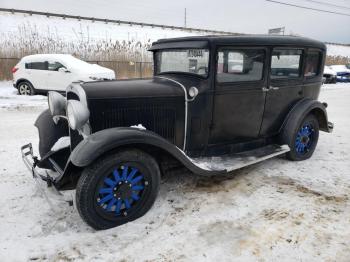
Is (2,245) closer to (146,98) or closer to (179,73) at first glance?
(146,98)

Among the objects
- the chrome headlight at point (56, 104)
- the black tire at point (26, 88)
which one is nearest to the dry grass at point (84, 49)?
the black tire at point (26, 88)

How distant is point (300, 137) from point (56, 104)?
11.3 feet

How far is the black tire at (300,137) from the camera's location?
13.6 ft

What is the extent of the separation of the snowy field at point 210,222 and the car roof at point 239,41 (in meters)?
1.70

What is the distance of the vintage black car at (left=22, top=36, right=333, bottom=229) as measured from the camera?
2709 mm

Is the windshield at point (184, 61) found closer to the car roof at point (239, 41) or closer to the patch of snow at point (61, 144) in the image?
the car roof at point (239, 41)

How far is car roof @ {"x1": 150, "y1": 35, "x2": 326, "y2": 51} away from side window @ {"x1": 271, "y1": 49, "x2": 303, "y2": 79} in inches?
4.4

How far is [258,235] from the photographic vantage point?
8.71ft

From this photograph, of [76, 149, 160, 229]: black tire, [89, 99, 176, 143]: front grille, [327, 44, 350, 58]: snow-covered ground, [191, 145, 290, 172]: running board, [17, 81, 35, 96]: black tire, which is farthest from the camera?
[327, 44, 350, 58]: snow-covered ground

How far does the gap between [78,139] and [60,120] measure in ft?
2.00

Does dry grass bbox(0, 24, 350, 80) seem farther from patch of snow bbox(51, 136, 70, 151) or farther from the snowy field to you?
the snowy field

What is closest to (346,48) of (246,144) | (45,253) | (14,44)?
(14,44)

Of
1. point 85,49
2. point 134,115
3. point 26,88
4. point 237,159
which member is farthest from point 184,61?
point 85,49

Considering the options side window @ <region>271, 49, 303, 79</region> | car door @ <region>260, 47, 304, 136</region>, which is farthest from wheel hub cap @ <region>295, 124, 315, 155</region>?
side window @ <region>271, 49, 303, 79</region>
